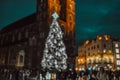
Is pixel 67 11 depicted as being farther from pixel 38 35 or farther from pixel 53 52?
pixel 53 52

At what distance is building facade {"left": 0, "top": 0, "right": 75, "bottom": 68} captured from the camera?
47.2 meters

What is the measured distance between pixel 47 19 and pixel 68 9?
10.2 metres

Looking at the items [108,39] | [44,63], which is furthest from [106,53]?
[44,63]

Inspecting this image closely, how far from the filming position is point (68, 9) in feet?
181

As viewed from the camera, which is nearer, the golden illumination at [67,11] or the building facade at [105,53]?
the golden illumination at [67,11]

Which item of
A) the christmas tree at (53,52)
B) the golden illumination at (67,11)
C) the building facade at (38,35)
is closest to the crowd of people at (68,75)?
the christmas tree at (53,52)

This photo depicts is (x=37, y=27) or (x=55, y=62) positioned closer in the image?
(x=55, y=62)

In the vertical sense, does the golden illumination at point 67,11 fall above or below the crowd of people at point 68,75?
above

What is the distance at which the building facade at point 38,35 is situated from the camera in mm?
47156

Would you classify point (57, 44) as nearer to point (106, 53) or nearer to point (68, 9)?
→ point (68, 9)

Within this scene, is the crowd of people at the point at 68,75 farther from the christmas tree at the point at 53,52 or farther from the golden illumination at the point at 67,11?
the golden illumination at the point at 67,11

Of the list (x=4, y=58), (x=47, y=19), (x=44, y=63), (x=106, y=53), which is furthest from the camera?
(x=106, y=53)

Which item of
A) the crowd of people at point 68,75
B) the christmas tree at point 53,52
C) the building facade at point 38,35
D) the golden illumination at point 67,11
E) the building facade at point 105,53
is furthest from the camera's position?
the building facade at point 105,53

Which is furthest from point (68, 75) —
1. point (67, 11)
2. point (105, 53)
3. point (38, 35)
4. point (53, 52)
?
point (105, 53)
